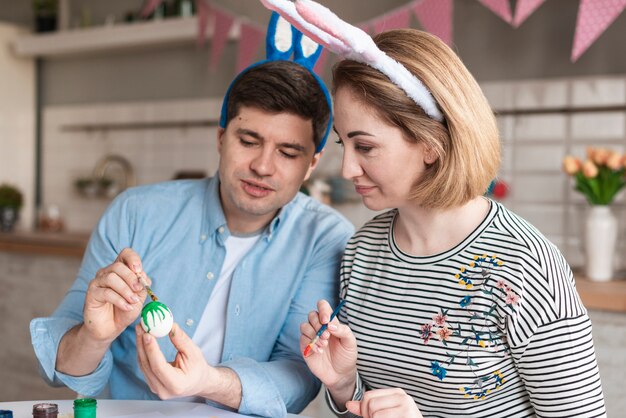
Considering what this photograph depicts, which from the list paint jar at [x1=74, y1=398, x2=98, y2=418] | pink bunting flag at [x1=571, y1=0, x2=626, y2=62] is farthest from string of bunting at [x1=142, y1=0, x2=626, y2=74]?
paint jar at [x1=74, y1=398, x2=98, y2=418]

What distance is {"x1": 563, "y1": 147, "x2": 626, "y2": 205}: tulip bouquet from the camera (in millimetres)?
2758

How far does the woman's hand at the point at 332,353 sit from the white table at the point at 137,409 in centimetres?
18

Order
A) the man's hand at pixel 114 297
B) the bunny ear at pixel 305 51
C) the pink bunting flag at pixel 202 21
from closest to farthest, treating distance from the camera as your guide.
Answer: the man's hand at pixel 114 297
the bunny ear at pixel 305 51
the pink bunting flag at pixel 202 21

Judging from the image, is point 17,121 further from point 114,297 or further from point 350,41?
point 350,41

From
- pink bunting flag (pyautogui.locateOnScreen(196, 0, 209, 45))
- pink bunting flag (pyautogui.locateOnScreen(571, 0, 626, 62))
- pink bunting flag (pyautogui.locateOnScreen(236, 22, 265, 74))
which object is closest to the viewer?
pink bunting flag (pyautogui.locateOnScreen(571, 0, 626, 62))

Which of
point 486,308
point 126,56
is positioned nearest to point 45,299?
point 126,56

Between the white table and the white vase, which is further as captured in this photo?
the white vase

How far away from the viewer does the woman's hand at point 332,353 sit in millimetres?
1338

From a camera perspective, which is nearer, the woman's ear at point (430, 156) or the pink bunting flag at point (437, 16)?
the woman's ear at point (430, 156)

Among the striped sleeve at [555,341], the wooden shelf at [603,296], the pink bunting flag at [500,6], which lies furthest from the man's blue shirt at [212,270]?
the pink bunting flag at [500,6]

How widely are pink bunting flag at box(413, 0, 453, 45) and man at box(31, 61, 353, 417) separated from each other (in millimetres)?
1491

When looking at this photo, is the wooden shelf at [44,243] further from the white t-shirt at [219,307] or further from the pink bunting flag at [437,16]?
the white t-shirt at [219,307]

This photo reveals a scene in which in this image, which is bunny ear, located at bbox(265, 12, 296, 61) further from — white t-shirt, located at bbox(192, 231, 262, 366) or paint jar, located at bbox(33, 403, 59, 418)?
paint jar, located at bbox(33, 403, 59, 418)

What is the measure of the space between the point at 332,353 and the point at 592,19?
1845 mm
